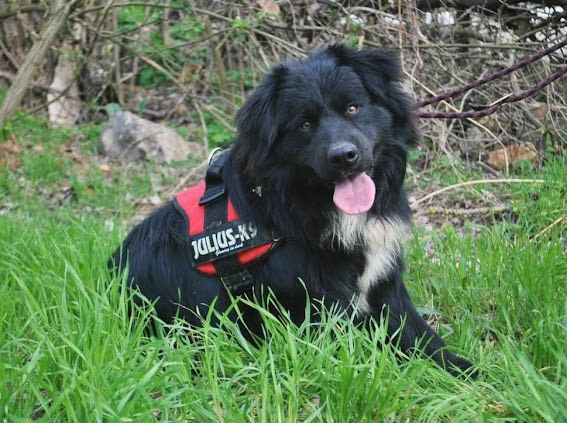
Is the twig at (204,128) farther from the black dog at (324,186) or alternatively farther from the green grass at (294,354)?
the black dog at (324,186)

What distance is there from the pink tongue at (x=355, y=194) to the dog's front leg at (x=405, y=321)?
444 mm

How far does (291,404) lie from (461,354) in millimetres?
1266

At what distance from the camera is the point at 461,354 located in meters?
3.29

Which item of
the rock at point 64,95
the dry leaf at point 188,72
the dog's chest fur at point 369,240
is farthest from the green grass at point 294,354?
the rock at point 64,95

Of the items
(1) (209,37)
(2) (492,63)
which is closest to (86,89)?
(1) (209,37)

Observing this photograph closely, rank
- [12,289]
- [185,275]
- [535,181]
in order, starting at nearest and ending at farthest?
[185,275] → [12,289] → [535,181]

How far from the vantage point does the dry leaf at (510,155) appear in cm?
557

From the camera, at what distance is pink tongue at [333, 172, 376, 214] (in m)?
3.00

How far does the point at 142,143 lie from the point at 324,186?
4.64 meters

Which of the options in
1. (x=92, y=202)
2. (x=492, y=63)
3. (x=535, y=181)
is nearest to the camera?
(x=535, y=181)

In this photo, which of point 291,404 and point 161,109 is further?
point 161,109

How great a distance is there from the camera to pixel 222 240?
10.5 ft

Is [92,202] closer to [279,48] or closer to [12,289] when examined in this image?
[279,48]

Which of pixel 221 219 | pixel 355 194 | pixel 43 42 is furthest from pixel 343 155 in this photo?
pixel 43 42
